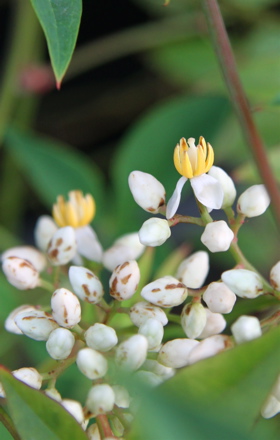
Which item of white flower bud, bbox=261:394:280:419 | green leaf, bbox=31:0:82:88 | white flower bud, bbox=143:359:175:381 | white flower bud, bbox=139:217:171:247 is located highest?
green leaf, bbox=31:0:82:88

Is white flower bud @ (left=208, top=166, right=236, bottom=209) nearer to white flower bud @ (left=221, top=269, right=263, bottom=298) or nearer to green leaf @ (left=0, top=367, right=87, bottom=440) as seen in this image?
white flower bud @ (left=221, top=269, right=263, bottom=298)

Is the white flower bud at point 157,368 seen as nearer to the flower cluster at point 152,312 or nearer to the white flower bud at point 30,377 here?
the flower cluster at point 152,312

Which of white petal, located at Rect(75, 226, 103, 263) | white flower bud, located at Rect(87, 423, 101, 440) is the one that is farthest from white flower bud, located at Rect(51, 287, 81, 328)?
white petal, located at Rect(75, 226, 103, 263)

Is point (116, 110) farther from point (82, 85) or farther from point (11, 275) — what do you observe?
point (11, 275)

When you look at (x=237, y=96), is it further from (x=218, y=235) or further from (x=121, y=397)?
(x=121, y=397)

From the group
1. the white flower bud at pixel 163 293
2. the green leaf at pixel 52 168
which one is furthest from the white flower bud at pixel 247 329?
the green leaf at pixel 52 168

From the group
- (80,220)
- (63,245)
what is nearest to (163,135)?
(80,220)

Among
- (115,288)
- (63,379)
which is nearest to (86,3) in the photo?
(63,379)
